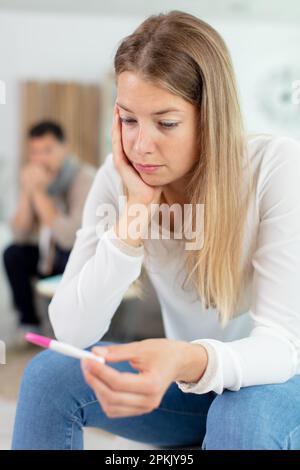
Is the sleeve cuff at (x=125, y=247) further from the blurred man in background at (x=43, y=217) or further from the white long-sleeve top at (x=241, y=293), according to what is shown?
the blurred man in background at (x=43, y=217)

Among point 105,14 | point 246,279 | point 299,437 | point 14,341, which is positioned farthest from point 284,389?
point 105,14

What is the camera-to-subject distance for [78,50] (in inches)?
187

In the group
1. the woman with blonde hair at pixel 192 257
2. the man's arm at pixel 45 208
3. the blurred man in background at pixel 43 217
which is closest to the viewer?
the woman with blonde hair at pixel 192 257

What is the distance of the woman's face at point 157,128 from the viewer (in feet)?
2.41

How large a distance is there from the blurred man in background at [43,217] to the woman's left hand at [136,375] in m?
1.80

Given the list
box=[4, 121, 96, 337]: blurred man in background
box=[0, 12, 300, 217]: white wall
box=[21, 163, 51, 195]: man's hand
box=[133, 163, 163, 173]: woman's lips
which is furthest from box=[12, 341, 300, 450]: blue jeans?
box=[0, 12, 300, 217]: white wall

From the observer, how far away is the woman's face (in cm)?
74

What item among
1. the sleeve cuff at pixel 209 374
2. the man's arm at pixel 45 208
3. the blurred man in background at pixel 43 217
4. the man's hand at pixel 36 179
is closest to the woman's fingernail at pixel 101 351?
the sleeve cuff at pixel 209 374

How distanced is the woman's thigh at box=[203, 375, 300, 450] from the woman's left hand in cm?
8

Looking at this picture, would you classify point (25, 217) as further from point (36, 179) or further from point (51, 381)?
point (51, 381)

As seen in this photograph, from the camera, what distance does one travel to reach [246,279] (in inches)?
34.2

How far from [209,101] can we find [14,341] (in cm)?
180

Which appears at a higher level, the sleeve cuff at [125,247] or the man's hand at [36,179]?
the sleeve cuff at [125,247]
